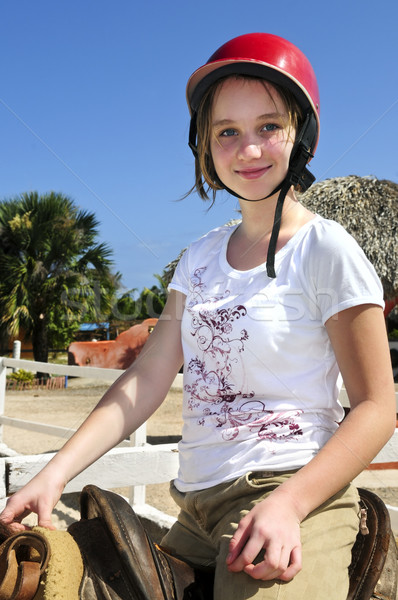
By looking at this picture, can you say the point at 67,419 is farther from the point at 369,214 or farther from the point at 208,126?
the point at 208,126

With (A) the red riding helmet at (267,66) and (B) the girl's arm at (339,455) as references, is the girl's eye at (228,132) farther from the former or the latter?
(B) the girl's arm at (339,455)

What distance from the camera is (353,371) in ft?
3.93

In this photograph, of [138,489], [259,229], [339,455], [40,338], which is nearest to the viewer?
[339,455]

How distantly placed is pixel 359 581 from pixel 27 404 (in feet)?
38.7

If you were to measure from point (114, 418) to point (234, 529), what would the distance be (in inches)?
17.3

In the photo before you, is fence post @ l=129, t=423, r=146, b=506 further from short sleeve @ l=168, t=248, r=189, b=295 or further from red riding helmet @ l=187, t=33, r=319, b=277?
red riding helmet @ l=187, t=33, r=319, b=277

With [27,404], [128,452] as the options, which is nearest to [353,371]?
[128,452]

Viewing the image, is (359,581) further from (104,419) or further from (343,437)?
(104,419)

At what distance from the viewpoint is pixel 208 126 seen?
1510 mm

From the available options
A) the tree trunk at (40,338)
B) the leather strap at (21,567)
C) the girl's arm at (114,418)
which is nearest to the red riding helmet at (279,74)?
the girl's arm at (114,418)

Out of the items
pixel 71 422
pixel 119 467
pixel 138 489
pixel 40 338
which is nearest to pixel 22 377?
pixel 40 338

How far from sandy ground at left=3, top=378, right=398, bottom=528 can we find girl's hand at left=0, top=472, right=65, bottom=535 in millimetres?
3705

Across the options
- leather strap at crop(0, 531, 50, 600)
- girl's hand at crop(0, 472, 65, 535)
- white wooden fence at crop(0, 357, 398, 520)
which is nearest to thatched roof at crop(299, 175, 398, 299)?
white wooden fence at crop(0, 357, 398, 520)

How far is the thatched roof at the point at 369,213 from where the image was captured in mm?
10438
